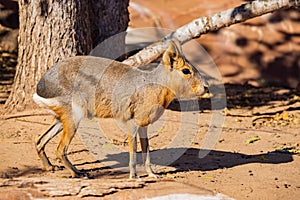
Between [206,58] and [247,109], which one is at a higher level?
[206,58]

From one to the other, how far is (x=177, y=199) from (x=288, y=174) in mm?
1952

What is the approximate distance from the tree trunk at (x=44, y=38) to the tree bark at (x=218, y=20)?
27.6 inches

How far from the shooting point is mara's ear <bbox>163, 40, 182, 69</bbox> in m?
5.31

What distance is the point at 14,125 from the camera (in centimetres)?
689

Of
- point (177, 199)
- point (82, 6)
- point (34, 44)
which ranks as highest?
point (82, 6)

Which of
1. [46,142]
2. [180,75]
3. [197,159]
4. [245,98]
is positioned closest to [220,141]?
[197,159]

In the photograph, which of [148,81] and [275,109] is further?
[275,109]

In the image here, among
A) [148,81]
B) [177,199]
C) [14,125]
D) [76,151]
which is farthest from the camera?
[14,125]

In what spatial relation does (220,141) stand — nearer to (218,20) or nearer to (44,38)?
(218,20)

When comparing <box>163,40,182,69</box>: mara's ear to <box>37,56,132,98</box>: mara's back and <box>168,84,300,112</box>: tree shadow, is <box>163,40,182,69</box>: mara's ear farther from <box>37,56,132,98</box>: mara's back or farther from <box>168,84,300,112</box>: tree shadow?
<box>168,84,300,112</box>: tree shadow

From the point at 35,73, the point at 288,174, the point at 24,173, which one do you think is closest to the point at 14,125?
the point at 35,73

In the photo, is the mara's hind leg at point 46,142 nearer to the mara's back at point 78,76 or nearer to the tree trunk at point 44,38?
the mara's back at point 78,76

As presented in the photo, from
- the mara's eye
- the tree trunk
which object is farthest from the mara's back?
the tree trunk

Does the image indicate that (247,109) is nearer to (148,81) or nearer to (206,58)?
(206,58)
